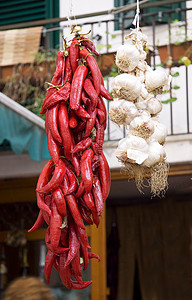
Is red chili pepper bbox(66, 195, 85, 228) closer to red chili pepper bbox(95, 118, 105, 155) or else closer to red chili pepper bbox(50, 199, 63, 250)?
red chili pepper bbox(50, 199, 63, 250)

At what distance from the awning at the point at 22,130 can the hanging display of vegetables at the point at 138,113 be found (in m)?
2.17

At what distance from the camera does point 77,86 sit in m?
2.09

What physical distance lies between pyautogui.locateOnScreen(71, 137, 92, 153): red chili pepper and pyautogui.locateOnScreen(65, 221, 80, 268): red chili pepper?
28 cm

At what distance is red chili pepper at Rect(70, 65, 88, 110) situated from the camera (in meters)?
2.05

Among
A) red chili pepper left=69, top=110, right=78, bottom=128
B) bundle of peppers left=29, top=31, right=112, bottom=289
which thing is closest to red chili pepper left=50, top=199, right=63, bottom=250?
bundle of peppers left=29, top=31, right=112, bottom=289

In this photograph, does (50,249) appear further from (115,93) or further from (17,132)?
(17,132)

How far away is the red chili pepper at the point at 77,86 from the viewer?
2047 mm

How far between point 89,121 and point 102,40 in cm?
395

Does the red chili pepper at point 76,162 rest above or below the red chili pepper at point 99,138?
below

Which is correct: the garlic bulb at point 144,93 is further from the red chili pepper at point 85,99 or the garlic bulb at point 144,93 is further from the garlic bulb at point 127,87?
the red chili pepper at point 85,99

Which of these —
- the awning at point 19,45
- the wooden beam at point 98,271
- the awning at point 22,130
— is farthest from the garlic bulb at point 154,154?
the awning at point 19,45

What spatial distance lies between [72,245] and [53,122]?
45 cm

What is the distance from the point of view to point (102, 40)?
5.88 metres

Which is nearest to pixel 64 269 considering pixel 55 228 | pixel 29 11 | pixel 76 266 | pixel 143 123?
pixel 76 266
